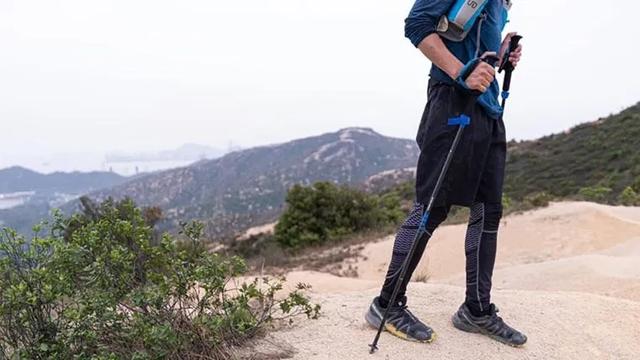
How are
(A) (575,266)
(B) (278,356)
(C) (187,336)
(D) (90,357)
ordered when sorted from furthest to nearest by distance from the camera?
1. (A) (575,266)
2. (B) (278,356)
3. (C) (187,336)
4. (D) (90,357)

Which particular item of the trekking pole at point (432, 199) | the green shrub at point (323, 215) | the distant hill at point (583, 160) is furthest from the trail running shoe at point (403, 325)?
the distant hill at point (583, 160)

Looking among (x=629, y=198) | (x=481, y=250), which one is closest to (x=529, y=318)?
(x=481, y=250)

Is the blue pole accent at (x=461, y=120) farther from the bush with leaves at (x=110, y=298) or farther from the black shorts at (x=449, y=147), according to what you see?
the bush with leaves at (x=110, y=298)

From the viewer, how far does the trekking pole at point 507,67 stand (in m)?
3.23

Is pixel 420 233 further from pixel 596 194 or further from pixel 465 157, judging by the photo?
pixel 596 194

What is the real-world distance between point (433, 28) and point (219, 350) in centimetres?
195

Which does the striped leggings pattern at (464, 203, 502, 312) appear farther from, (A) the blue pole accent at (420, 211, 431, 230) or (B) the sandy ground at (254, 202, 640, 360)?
(A) the blue pole accent at (420, 211, 431, 230)

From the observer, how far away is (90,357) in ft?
8.41

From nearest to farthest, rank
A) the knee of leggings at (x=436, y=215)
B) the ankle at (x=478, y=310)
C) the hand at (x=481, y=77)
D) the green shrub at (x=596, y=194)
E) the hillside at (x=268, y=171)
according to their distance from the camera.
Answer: the hand at (x=481, y=77), the knee of leggings at (x=436, y=215), the ankle at (x=478, y=310), the green shrub at (x=596, y=194), the hillside at (x=268, y=171)

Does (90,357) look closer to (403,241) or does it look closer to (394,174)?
(403,241)

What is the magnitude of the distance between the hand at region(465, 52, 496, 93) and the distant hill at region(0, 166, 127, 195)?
15573 centimetres

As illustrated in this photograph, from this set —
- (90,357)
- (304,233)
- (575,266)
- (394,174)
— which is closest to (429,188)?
(90,357)

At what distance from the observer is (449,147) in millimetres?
2982

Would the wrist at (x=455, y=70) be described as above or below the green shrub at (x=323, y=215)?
above
